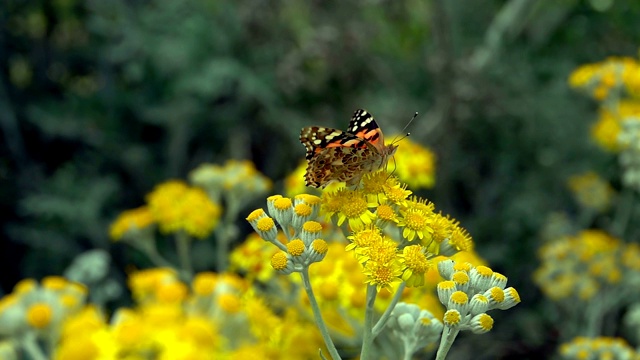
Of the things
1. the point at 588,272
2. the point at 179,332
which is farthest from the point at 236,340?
the point at 588,272

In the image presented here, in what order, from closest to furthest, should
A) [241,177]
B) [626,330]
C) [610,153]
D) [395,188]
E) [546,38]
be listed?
[395,188], [241,177], [626,330], [610,153], [546,38]

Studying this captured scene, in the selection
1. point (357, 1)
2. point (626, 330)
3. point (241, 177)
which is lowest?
point (626, 330)

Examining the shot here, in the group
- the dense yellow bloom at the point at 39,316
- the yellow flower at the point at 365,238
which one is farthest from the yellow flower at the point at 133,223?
the yellow flower at the point at 365,238

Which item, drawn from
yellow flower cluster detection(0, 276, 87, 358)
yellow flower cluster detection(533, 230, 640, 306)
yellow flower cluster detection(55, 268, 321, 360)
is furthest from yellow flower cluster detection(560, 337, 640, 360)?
yellow flower cluster detection(0, 276, 87, 358)

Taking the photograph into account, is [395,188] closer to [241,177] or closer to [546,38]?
[241,177]

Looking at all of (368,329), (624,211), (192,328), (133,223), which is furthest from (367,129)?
(624,211)

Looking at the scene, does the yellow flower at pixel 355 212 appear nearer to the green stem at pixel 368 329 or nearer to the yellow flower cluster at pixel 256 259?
the green stem at pixel 368 329
